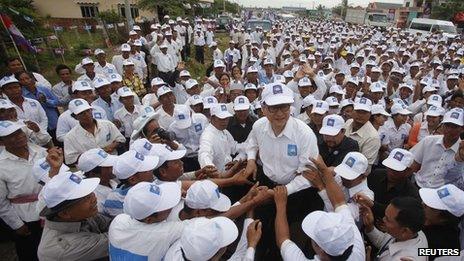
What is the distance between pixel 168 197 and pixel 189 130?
2.47 metres

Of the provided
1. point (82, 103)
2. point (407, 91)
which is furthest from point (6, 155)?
point (407, 91)

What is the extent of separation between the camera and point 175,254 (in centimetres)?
206

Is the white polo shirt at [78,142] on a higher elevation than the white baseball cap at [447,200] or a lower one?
lower

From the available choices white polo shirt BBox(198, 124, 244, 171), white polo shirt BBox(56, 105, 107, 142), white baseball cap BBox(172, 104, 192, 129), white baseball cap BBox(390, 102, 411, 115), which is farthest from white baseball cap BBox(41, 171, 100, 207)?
white baseball cap BBox(390, 102, 411, 115)

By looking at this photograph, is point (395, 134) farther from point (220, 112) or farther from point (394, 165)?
point (220, 112)

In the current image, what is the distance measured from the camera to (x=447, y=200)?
2.62 meters

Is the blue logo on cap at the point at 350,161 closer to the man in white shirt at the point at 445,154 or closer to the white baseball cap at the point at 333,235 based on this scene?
the white baseball cap at the point at 333,235

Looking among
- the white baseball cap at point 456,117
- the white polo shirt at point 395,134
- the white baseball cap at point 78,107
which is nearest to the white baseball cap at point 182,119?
the white baseball cap at point 78,107

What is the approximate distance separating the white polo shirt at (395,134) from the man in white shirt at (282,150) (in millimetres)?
2497

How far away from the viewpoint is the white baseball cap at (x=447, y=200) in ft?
8.48

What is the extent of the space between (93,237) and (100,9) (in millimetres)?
29107

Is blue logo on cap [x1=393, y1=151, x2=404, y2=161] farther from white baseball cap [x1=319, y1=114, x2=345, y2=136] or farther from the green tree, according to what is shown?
the green tree

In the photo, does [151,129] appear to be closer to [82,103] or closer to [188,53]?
[82,103]

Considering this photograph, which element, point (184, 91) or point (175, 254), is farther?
point (184, 91)
